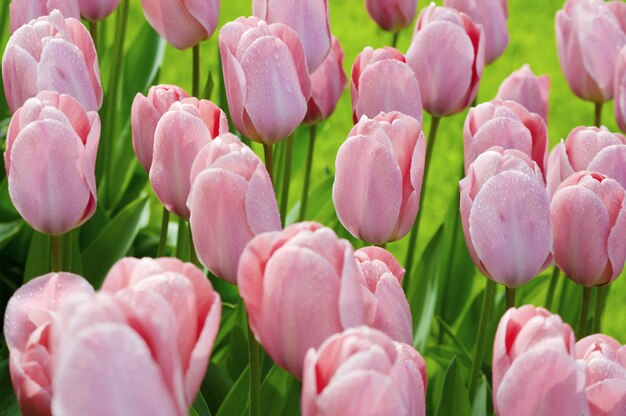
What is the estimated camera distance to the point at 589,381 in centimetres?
84

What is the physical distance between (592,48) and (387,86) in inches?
20.0

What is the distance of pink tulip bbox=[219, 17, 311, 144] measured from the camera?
4.30 ft

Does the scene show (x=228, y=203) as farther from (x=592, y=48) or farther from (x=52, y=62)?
(x=592, y=48)

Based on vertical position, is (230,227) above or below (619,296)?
above

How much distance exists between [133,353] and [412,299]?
3.73 feet

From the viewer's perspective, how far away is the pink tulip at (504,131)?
130 centimetres

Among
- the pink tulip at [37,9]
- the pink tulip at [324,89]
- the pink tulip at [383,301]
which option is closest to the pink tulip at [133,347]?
the pink tulip at [383,301]

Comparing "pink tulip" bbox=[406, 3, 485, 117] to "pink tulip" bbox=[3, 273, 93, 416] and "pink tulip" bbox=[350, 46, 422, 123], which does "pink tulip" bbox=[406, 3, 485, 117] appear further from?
"pink tulip" bbox=[3, 273, 93, 416]

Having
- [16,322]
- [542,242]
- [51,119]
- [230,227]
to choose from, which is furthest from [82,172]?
[542,242]

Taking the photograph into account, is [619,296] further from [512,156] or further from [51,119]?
[51,119]

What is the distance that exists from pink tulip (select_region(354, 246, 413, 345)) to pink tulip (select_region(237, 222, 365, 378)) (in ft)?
0.29

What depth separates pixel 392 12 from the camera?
188 cm

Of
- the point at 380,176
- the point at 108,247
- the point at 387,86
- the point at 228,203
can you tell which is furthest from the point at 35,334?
the point at 108,247

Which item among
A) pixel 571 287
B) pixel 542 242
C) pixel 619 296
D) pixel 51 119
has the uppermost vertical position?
pixel 51 119
